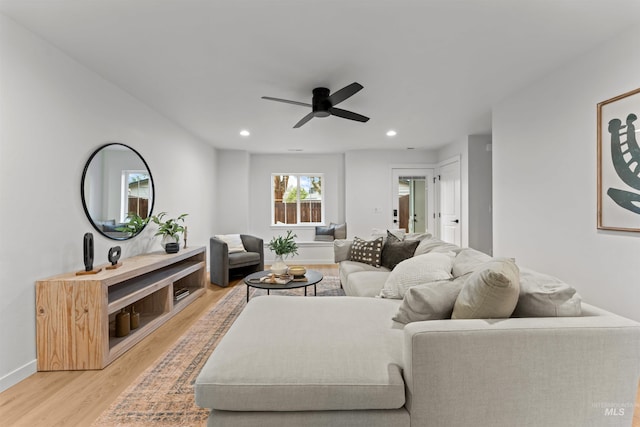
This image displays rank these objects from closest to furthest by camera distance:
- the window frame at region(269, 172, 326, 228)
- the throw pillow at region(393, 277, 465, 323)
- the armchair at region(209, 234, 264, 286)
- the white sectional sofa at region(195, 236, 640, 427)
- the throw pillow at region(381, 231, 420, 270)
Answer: the white sectional sofa at region(195, 236, 640, 427), the throw pillow at region(393, 277, 465, 323), the throw pillow at region(381, 231, 420, 270), the armchair at region(209, 234, 264, 286), the window frame at region(269, 172, 326, 228)

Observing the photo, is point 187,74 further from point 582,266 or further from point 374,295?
point 582,266

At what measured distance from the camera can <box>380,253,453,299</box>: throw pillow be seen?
2.18 metres

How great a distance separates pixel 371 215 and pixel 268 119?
320 centimetres

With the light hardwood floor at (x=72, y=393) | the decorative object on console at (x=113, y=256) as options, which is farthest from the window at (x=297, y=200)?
the light hardwood floor at (x=72, y=393)

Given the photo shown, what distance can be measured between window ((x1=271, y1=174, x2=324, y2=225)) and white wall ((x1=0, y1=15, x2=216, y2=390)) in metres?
3.98

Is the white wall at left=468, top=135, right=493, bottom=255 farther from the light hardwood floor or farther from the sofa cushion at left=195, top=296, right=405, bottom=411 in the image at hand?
the sofa cushion at left=195, top=296, right=405, bottom=411

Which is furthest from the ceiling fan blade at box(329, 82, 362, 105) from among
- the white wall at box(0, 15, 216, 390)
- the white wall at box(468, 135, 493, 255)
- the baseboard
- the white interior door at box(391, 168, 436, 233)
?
the white interior door at box(391, 168, 436, 233)

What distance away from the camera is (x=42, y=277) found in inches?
87.7

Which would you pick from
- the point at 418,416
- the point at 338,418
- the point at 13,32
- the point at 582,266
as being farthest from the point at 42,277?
the point at 582,266

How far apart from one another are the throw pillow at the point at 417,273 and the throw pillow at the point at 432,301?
554mm

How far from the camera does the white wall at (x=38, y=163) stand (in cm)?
199

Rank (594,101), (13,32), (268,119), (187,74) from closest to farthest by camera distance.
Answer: (13,32)
(594,101)
(187,74)
(268,119)

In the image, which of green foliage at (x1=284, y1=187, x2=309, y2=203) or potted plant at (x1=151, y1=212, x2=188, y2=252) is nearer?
potted plant at (x1=151, y1=212, x2=188, y2=252)

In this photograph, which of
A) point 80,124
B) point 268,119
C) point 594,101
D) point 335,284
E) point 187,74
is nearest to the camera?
point 594,101
